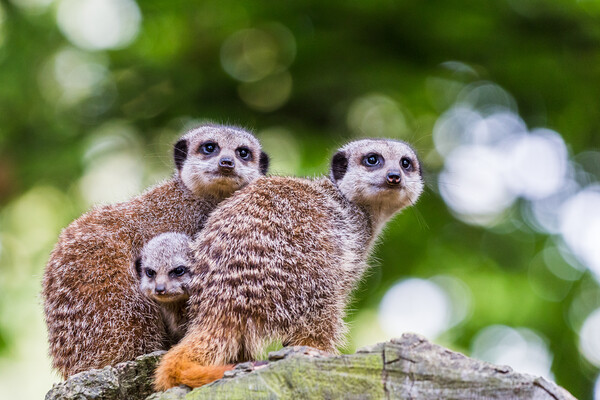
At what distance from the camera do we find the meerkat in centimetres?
557

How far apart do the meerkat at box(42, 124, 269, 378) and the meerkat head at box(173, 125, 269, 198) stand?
0.05 feet

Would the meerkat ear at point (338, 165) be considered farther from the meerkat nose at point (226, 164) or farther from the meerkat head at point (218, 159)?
the meerkat nose at point (226, 164)

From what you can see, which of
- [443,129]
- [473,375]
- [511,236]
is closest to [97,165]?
[443,129]

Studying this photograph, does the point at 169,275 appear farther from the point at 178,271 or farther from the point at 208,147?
the point at 208,147

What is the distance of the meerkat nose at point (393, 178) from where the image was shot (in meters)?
6.66

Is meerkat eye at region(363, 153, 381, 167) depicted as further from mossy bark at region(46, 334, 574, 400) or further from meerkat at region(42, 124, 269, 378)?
mossy bark at region(46, 334, 574, 400)

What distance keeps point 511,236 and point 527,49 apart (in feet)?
8.23

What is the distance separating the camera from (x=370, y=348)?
156 inches

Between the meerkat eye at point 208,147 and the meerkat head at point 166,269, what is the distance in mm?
1532

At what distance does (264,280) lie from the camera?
16.6 ft

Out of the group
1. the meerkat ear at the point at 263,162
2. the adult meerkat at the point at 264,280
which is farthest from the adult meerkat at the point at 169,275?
the meerkat ear at the point at 263,162

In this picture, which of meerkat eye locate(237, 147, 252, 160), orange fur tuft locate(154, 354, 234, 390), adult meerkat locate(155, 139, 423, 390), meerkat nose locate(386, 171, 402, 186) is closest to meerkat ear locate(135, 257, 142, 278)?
adult meerkat locate(155, 139, 423, 390)

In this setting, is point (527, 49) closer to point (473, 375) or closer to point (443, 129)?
point (443, 129)

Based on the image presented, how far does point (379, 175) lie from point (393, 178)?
14cm
